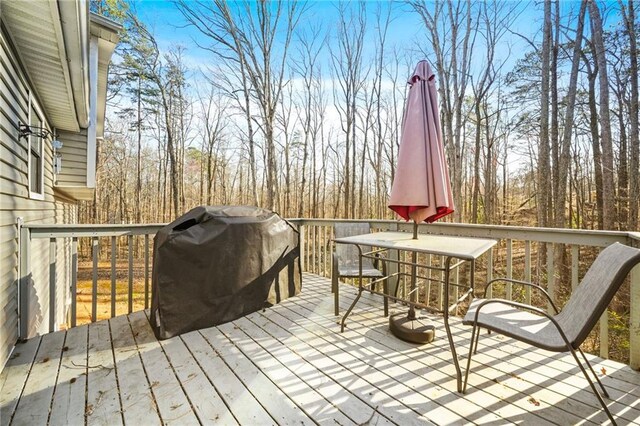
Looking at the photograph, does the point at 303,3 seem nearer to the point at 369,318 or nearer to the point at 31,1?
the point at 31,1

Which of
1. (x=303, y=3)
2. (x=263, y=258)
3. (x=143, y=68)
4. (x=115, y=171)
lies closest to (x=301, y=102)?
(x=303, y=3)

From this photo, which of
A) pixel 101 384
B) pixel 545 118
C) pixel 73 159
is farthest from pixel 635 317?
pixel 73 159

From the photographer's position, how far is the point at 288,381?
186 centimetres

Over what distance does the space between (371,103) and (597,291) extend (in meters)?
12.7

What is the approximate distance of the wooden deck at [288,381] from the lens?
61.3 inches

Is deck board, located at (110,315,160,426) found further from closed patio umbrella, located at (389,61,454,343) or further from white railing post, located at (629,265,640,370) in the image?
white railing post, located at (629,265,640,370)

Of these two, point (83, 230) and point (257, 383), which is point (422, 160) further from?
point (83, 230)

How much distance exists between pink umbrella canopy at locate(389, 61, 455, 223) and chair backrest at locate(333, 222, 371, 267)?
1161 millimetres

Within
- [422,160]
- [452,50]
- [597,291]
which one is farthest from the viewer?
[452,50]

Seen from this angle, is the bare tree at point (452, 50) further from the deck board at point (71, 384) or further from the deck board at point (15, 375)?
the deck board at point (15, 375)

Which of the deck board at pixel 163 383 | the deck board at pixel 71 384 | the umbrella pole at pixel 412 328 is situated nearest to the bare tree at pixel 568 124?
the umbrella pole at pixel 412 328

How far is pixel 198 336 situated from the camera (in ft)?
8.21

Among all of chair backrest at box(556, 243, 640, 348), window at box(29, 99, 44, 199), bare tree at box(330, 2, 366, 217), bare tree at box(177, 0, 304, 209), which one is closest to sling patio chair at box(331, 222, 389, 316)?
chair backrest at box(556, 243, 640, 348)

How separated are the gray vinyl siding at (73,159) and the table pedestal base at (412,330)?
620 cm
